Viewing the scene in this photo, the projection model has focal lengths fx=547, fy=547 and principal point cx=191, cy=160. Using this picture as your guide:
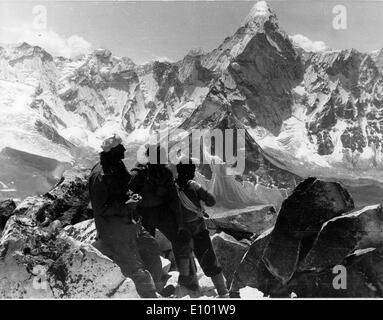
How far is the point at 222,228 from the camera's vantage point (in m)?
12.8

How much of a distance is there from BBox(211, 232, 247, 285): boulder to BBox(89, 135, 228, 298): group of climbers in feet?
2.47

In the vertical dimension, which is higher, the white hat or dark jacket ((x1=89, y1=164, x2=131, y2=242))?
the white hat

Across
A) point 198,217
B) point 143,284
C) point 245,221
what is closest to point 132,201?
point 198,217

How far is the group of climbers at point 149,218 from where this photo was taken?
989 centimetres

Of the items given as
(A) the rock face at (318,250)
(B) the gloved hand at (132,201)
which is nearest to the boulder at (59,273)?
(B) the gloved hand at (132,201)

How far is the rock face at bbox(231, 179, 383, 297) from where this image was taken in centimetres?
1016

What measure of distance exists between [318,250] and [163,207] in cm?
305

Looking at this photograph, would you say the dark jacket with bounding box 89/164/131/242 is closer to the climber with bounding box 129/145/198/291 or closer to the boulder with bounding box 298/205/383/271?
the climber with bounding box 129/145/198/291

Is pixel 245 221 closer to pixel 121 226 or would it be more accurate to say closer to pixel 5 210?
pixel 121 226

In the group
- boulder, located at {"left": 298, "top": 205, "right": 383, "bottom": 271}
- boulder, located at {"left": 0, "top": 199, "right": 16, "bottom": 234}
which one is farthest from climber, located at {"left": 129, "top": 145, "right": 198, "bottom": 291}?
boulder, located at {"left": 0, "top": 199, "right": 16, "bottom": 234}

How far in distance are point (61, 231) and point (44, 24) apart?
17.0ft
